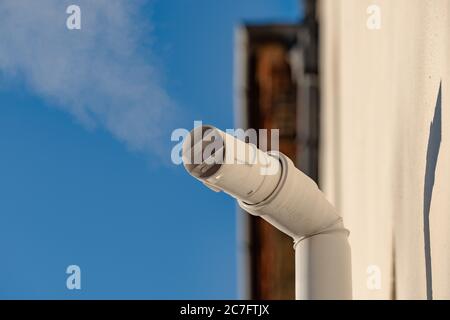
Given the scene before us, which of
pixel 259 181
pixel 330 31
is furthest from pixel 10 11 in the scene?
pixel 330 31

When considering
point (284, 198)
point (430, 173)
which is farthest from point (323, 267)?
point (430, 173)

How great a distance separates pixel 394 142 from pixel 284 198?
158cm

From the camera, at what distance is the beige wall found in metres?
3.37

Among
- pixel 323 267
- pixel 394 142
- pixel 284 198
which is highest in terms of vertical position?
pixel 394 142

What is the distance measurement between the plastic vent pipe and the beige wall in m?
0.34

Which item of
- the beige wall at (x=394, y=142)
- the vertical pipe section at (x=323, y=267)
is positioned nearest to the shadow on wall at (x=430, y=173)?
the beige wall at (x=394, y=142)

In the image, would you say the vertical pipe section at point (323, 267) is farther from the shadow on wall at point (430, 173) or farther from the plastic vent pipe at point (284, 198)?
the shadow on wall at point (430, 173)

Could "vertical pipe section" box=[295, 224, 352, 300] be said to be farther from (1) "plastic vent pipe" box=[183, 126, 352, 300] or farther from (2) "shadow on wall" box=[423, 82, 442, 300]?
(2) "shadow on wall" box=[423, 82, 442, 300]

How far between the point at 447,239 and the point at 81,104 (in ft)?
5.42

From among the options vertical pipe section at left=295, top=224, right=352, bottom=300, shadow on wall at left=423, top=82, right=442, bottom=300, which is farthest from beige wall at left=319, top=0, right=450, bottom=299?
vertical pipe section at left=295, top=224, right=352, bottom=300

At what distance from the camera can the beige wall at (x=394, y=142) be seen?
337cm

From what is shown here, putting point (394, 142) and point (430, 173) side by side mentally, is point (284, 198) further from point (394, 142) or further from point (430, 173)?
point (394, 142)

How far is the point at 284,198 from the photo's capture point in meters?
3.51

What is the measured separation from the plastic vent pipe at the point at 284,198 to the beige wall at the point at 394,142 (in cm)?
34
